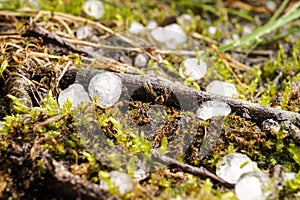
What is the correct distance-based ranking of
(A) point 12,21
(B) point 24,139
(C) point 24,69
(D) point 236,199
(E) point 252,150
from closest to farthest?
(D) point 236,199, (B) point 24,139, (E) point 252,150, (C) point 24,69, (A) point 12,21

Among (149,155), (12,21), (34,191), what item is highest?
(12,21)

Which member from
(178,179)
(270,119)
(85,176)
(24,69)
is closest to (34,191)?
(85,176)

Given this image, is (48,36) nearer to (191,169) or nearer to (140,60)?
(140,60)

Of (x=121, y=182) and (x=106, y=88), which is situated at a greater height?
(x=106, y=88)

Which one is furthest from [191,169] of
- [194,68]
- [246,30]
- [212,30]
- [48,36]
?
[246,30]

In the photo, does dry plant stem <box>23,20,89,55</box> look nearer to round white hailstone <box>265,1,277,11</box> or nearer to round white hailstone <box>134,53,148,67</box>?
round white hailstone <box>134,53,148,67</box>

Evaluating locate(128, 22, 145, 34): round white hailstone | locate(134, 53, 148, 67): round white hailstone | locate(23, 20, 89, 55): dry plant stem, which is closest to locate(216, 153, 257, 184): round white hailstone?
locate(134, 53, 148, 67): round white hailstone

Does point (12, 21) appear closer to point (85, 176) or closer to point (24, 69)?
point (24, 69)

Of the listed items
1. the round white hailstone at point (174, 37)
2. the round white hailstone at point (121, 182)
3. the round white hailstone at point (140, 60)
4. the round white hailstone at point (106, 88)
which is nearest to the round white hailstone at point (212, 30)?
the round white hailstone at point (174, 37)
